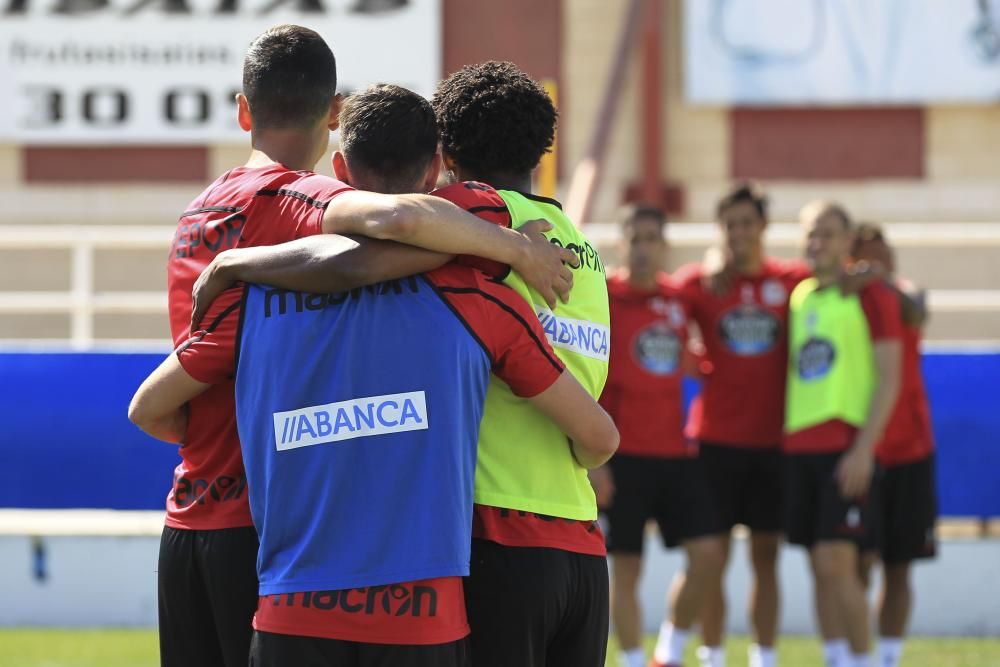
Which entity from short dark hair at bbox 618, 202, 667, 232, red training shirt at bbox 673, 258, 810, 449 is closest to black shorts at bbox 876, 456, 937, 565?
red training shirt at bbox 673, 258, 810, 449

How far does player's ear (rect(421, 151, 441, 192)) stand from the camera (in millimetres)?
3426

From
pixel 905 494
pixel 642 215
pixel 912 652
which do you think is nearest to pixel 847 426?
pixel 905 494

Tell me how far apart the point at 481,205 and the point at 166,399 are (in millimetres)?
811

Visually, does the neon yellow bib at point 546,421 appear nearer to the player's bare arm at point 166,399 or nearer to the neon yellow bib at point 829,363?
the player's bare arm at point 166,399

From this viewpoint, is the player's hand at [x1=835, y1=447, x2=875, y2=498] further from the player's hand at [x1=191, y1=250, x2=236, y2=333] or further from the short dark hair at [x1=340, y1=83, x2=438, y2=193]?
the player's hand at [x1=191, y1=250, x2=236, y2=333]

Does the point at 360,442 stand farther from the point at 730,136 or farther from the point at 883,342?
the point at 730,136

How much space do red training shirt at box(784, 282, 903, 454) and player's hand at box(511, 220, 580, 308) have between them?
153 inches

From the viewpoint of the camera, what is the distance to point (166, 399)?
134 inches

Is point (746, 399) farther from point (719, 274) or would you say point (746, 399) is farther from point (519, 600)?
point (519, 600)

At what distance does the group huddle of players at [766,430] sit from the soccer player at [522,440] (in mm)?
3474

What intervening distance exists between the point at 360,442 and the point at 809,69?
978 cm

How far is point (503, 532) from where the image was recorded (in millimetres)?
3387

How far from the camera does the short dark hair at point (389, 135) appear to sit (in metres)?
3.31

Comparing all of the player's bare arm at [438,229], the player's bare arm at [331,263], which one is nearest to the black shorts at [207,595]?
the player's bare arm at [331,263]
